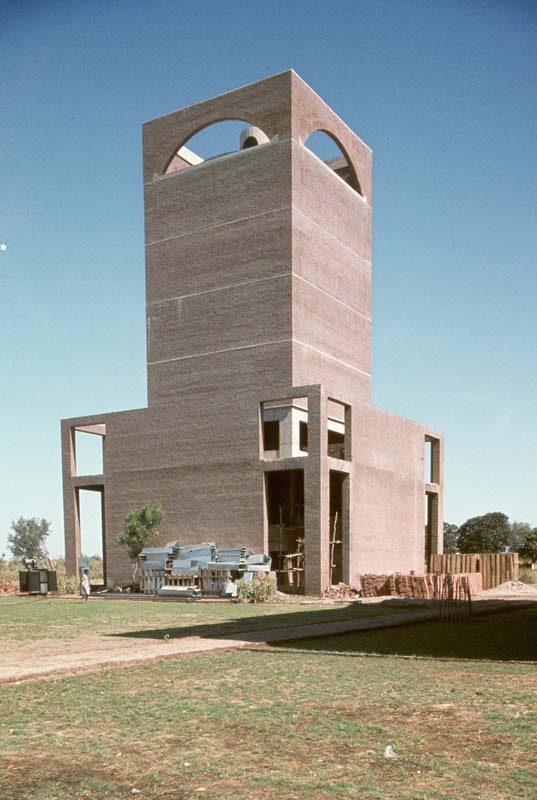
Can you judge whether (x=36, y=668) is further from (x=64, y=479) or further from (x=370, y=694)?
(x=64, y=479)

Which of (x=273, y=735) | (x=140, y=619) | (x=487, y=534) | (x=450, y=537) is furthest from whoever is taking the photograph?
(x=450, y=537)

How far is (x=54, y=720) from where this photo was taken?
24.3 ft

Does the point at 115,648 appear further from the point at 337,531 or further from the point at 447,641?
the point at 337,531

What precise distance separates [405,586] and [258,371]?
15.4m

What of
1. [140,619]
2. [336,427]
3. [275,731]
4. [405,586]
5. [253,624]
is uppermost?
[336,427]

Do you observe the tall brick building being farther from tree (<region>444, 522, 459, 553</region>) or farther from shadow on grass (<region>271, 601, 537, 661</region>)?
tree (<region>444, 522, 459, 553</region>)

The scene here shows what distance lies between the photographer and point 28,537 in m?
113

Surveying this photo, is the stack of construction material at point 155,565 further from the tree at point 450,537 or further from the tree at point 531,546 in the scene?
the tree at point 450,537

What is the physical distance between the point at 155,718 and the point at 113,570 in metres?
39.1

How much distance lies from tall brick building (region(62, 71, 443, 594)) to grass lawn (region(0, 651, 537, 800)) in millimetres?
28009

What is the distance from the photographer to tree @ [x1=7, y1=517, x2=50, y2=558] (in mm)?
112438

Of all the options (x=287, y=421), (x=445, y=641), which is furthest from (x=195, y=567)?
(x=445, y=641)

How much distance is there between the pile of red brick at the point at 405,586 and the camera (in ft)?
103

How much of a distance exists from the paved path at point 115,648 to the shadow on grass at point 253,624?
0.20 m
